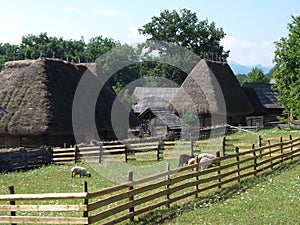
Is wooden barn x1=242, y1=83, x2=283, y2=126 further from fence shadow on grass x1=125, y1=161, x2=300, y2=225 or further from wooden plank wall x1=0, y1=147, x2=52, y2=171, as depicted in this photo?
fence shadow on grass x1=125, y1=161, x2=300, y2=225

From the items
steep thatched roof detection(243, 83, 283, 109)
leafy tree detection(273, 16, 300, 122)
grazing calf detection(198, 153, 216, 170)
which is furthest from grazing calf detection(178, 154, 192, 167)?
steep thatched roof detection(243, 83, 283, 109)

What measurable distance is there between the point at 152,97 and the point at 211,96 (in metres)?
11.5

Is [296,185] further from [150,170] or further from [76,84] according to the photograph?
[76,84]

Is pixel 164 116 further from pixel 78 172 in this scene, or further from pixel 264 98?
pixel 78 172

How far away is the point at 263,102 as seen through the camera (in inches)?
2208

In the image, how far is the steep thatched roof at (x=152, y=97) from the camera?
5181 cm

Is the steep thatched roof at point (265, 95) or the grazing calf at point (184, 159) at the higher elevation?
the steep thatched roof at point (265, 95)

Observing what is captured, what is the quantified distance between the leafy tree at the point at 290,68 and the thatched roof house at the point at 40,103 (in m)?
12.9

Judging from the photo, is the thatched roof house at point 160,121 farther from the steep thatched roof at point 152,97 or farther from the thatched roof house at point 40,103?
the steep thatched roof at point 152,97

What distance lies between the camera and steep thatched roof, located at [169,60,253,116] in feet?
144

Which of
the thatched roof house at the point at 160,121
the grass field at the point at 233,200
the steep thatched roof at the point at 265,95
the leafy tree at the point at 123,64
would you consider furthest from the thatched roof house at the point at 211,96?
the grass field at the point at 233,200

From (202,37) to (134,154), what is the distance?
42.6 m

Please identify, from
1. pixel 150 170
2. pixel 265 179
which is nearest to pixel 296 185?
pixel 265 179

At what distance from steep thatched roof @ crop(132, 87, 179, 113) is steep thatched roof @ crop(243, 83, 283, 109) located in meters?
9.10
